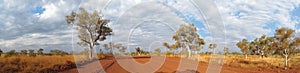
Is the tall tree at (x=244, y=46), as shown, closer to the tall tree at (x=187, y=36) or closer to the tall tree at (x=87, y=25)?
the tall tree at (x=187, y=36)

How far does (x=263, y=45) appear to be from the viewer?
54.1 m

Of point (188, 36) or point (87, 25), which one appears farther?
point (188, 36)

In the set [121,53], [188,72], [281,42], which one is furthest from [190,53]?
[188,72]

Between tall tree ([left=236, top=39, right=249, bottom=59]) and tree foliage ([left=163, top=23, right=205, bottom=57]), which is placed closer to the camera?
tree foliage ([left=163, top=23, right=205, bottom=57])

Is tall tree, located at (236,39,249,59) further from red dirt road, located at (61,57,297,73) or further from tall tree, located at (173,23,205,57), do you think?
red dirt road, located at (61,57,297,73)

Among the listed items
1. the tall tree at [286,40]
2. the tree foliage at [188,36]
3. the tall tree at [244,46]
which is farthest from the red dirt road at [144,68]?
the tall tree at [244,46]

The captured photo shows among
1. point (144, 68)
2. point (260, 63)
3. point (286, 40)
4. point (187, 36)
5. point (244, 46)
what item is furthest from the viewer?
point (244, 46)

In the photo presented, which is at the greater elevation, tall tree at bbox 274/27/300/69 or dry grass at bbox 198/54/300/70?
tall tree at bbox 274/27/300/69

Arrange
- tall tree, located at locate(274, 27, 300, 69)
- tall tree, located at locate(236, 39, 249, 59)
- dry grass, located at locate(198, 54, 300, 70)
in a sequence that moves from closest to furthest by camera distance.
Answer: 1. tall tree, located at locate(274, 27, 300, 69)
2. dry grass, located at locate(198, 54, 300, 70)
3. tall tree, located at locate(236, 39, 249, 59)

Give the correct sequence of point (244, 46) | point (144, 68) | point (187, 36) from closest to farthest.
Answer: point (144, 68), point (187, 36), point (244, 46)

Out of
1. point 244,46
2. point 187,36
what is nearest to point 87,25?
point 187,36

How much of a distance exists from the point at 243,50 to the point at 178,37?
20.7 m

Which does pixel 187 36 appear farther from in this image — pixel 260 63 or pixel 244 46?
pixel 244 46

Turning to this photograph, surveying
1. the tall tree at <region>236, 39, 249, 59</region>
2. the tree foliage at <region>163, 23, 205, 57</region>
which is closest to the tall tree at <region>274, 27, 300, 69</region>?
the tree foliage at <region>163, 23, 205, 57</region>
